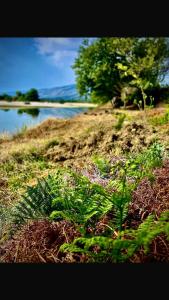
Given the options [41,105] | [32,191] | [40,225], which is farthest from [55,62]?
[40,225]

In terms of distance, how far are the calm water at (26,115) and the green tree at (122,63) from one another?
273 millimetres

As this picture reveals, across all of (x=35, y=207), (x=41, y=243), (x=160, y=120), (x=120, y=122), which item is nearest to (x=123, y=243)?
(x=41, y=243)

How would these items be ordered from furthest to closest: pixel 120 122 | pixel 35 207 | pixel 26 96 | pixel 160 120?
pixel 120 122 < pixel 160 120 < pixel 26 96 < pixel 35 207

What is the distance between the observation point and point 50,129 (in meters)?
6.21

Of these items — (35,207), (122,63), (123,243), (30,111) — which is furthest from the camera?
(122,63)

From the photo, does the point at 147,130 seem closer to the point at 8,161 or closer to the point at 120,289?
the point at 8,161

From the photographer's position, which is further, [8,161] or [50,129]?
[50,129]

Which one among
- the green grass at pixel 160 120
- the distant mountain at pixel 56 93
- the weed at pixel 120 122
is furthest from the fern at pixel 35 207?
the weed at pixel 120 122

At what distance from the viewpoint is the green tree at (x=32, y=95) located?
4.67 meters

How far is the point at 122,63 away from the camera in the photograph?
544 centimetres

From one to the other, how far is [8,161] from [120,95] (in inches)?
58.5

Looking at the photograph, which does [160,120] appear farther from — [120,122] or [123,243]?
[123,243]

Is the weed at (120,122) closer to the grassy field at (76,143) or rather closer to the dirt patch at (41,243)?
the grassy field at (76,143)

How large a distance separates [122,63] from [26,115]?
1164 mm
